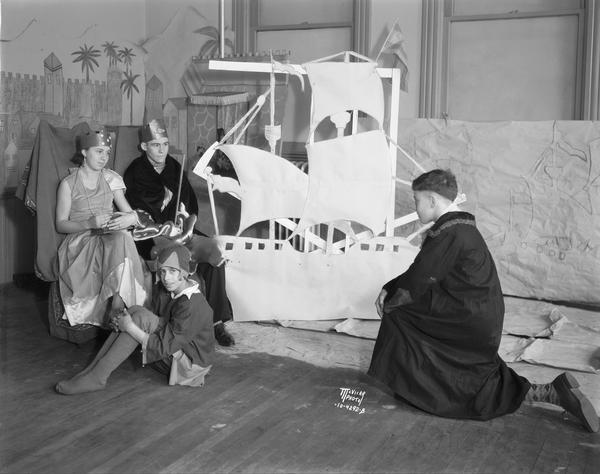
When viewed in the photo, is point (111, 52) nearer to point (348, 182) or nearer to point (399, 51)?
point (399, 51)

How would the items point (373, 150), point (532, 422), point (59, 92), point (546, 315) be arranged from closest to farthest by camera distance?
1. point (532, 422)
2. point (373, 150)
3. point (546, 315)
4. point (59, 92)

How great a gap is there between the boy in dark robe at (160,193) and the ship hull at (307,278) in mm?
167

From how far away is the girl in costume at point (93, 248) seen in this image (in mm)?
3801

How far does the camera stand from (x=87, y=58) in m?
5.70

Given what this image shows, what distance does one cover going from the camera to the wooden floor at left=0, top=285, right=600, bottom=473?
2.67 m

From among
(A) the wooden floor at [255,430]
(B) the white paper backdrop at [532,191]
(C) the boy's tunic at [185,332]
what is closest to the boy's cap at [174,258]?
(C) the boy's tunic at [185,332]

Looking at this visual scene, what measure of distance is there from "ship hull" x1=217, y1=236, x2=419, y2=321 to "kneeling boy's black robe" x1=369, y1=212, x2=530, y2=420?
126 centimetres

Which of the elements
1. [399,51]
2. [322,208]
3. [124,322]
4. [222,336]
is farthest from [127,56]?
[124,322]

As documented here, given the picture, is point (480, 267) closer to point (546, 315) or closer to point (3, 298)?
point (546, 315)

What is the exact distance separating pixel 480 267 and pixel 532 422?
65 centimetres

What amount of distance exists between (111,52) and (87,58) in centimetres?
28

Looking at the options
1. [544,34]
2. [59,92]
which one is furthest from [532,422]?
[59,92]

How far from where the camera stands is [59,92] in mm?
5453

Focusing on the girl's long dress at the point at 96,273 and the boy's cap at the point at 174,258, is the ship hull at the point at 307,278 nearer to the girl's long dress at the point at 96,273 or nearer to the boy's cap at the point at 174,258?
the girl's long dress at the point at 96,273
